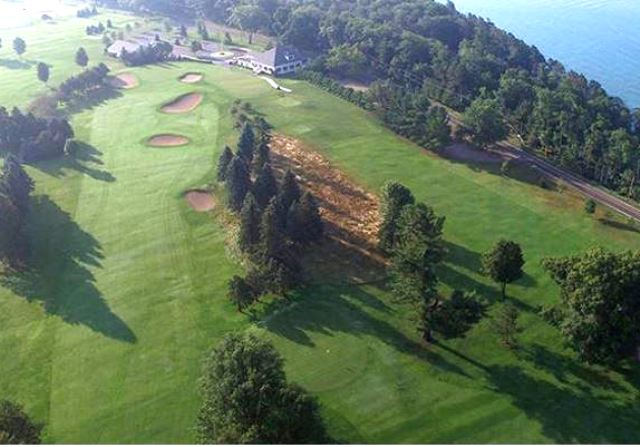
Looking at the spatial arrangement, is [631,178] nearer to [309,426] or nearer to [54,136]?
[309,426]

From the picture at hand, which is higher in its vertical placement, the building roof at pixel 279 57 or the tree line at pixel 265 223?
the building roof at pixel 279 57

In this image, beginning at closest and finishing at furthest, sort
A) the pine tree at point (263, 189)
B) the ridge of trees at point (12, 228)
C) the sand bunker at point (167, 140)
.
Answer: the ridge of trees at point (12, 228)
the pine tree at point (263, 189)
the sand bunker at point (167, 140)

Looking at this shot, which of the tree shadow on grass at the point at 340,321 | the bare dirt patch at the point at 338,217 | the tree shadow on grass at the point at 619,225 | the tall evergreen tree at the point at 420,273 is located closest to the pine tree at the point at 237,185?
the bare dirt patch at the point at 338,217

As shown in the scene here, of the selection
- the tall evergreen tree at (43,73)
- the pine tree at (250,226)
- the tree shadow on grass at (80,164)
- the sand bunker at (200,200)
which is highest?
the pine tree at (250,226)

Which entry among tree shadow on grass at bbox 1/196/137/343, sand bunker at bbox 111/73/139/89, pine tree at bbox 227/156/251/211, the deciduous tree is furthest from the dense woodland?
tree shadow on grass at bbox 1/196/137/343

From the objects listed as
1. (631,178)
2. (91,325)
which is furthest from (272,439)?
(631,178)

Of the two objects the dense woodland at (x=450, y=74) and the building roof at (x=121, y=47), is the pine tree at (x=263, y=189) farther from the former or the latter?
the building roof at (x=121, y=47)
